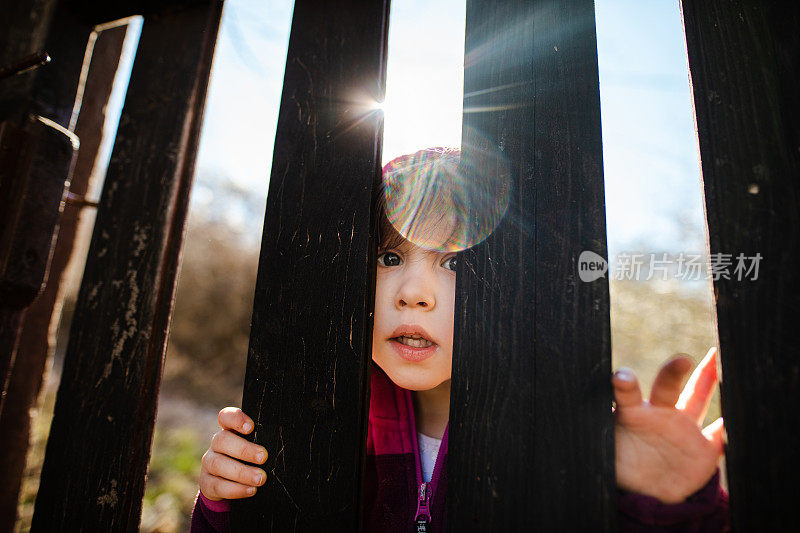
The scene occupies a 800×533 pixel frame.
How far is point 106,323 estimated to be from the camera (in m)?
1.27

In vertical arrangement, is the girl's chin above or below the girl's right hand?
above

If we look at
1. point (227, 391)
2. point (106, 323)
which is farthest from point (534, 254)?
point (227, 391)

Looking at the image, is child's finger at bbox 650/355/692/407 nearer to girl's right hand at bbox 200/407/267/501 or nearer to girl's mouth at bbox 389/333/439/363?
girl's mouth at bbox 389/333/439/363

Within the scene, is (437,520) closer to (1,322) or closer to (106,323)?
(106,323)

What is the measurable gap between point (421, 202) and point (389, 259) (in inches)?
7.5

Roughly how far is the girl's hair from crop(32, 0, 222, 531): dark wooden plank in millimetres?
587

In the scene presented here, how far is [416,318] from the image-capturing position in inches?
49.9

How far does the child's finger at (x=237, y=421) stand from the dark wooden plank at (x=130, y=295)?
0.90 ft

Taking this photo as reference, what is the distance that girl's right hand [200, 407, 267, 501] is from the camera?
3.26 ft

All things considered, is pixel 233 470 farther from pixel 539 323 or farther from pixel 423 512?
pixel 539 323

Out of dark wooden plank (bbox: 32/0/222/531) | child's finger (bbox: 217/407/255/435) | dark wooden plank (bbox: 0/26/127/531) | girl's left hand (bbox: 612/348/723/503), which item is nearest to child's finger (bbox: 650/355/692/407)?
girl's left hand (bbox: 612/348/723/503)

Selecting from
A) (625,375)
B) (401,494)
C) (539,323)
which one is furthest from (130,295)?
(625,375)

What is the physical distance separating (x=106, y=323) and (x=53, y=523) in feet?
1.64

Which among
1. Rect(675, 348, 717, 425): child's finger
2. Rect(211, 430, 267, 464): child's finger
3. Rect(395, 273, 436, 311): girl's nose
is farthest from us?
Rect(395, 273, 436, 311): girl's nose
